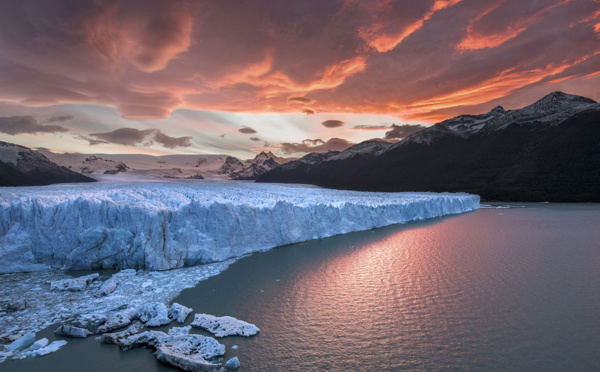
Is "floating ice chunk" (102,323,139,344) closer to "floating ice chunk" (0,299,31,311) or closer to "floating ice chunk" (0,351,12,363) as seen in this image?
"floating ice chunk" (0,351,12,363)

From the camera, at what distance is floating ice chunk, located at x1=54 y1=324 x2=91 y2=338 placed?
5.93 m

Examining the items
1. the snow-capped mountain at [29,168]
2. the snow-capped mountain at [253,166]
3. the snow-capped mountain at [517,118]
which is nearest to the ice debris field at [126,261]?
the snow-capped mountain at [29,168]

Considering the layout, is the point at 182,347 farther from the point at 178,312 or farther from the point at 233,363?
the point at 178,312

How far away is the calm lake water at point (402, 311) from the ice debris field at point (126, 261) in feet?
1.48

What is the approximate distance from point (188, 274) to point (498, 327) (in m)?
9.69

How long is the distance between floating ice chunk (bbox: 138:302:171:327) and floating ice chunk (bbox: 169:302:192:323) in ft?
0.47

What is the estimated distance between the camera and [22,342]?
18.6 ft

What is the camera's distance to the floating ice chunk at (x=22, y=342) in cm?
548

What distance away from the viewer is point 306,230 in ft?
53.4

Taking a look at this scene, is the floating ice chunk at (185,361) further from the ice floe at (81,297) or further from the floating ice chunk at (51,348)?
the floating ice chunk at (51,348)

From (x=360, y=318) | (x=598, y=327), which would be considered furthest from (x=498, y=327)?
(x=360, y=318)

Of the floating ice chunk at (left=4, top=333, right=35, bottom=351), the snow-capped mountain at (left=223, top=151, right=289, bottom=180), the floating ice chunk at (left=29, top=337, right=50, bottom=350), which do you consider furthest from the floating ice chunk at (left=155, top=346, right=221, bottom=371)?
the snow-capped mountain at (left=223, top=151, right=289, bottom=180)

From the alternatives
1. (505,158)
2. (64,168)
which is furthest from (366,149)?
(64,168)

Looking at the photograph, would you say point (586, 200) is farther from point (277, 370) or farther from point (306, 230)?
point (277, 370)
